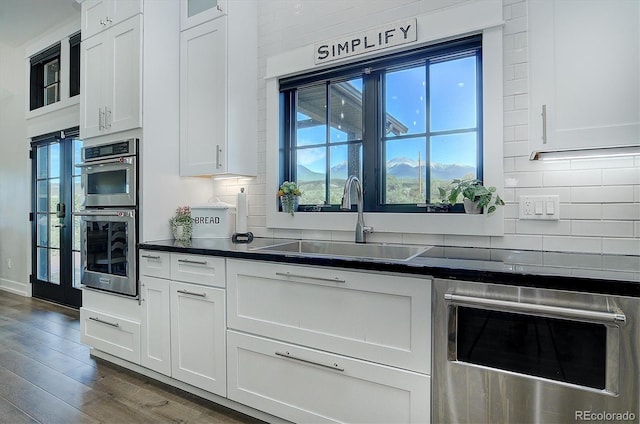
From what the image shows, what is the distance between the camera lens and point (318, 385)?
5.44 ft

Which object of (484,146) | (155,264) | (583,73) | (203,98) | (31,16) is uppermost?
(31,16)

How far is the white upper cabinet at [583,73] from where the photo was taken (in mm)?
1402

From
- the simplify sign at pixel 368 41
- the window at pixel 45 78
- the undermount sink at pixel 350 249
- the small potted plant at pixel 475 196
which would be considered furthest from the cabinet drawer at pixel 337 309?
the window at pixel 45 78

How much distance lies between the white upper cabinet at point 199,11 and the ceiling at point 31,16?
59.0 inches

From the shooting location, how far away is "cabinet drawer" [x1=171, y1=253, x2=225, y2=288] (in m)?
1.98

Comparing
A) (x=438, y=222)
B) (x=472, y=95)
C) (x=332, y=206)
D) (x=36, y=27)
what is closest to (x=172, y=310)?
(x=332, y=206)

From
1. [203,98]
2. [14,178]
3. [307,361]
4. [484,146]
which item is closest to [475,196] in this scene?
[484,146]

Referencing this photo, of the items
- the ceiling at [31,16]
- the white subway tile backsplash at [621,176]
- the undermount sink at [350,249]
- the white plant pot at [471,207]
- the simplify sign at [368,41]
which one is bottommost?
the undermount sink at [350,249]

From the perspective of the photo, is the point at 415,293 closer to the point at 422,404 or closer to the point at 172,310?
the point at 422,404

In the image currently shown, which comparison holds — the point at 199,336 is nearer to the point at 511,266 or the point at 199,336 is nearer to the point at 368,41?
the point at 511,266

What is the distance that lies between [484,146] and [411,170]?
1.49 ft

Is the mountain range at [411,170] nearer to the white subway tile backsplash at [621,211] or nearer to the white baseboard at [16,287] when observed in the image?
the white subway tile backsplash at [621,211]

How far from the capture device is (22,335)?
318 centimetres

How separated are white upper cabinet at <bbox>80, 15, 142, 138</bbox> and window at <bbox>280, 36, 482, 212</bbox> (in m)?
1.05
